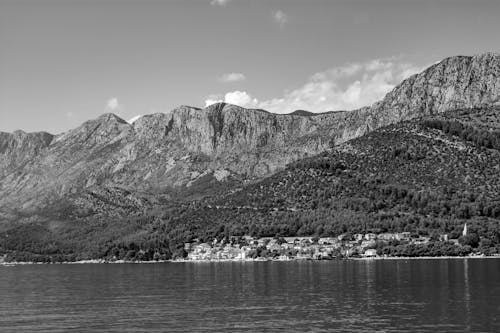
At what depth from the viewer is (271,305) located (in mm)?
86625

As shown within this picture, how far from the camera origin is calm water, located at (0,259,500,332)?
7006cm

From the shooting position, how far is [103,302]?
97.3 meters

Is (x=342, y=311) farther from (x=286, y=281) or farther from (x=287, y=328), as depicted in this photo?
(x=286, y=281)

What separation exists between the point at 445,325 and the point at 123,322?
3467 cm

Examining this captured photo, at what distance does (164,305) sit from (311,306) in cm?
2027

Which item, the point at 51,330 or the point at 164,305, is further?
the point at 164,305

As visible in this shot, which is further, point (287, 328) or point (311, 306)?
point (311, 306)

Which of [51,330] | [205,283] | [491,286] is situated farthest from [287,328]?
[205,283]

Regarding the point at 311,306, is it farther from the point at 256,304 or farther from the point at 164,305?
the point at 164,305

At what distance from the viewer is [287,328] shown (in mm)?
67688

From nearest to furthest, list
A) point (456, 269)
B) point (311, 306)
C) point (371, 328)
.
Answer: point (371, 328)
point (311, 306)
point (456, 269)

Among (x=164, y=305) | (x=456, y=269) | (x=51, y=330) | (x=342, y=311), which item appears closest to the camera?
(x=51, y=330)

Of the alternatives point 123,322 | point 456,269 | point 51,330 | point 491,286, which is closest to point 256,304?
point 123,322

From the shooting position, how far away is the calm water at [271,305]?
70.1m
